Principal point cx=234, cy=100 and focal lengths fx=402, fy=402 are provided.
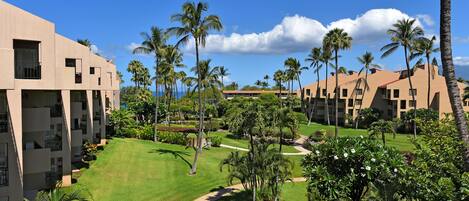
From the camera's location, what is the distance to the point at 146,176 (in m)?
32.0

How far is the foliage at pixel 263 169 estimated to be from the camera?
27312 millimetres

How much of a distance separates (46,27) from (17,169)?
8166 mm

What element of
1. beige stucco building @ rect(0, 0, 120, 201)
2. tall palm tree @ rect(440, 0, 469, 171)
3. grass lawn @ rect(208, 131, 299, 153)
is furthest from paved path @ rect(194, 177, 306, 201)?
grass lawn @ rect(208, 131, 299, 153)

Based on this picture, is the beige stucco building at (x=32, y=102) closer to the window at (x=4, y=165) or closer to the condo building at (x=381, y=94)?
the window at (x=4, y=165)

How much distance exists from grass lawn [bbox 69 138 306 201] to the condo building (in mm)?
47667

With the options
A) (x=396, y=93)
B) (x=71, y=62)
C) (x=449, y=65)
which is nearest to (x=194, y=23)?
(x=71, y=62)

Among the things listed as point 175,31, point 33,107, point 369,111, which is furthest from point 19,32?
point 369,111

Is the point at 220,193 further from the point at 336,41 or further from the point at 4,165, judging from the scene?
the point at 336,41

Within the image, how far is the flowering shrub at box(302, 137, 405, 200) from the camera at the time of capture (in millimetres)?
18672

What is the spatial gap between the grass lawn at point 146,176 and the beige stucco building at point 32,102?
2.99 m

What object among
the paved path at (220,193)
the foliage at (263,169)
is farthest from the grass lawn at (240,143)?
the foliage at (263,169)

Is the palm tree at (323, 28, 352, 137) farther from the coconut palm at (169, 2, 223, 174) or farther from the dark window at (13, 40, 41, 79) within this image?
the dark window at (13, 40, 41, 79)

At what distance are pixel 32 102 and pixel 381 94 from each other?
74764 mm

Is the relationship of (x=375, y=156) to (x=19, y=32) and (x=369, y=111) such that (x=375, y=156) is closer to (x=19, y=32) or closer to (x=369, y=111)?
(x=19, y=32)
